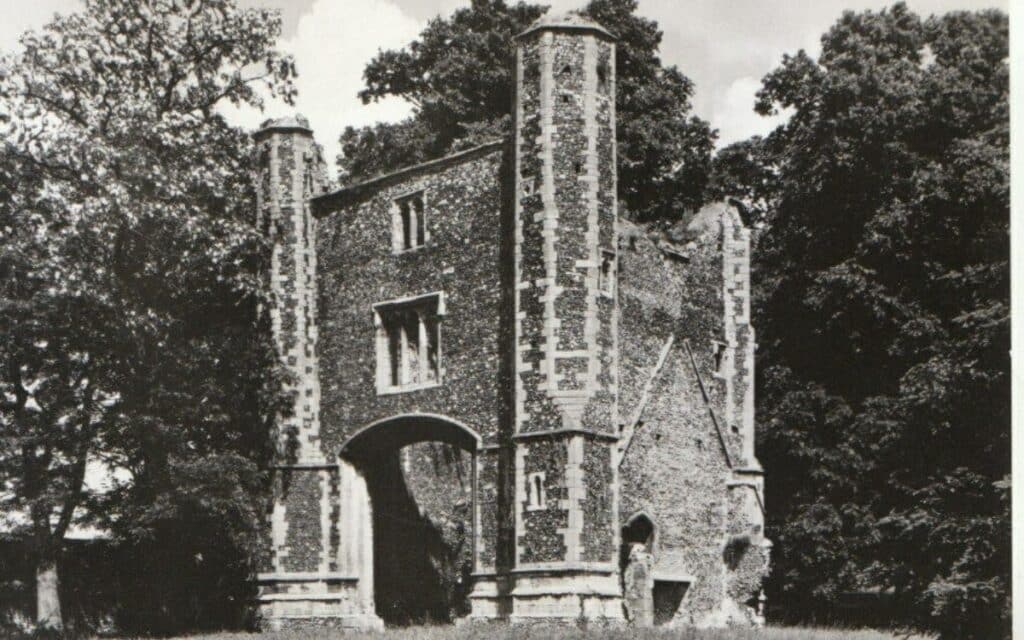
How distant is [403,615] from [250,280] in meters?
8.28

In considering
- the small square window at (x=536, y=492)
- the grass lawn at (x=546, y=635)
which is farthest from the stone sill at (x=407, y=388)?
the grass lawn at (x=546, y=635)

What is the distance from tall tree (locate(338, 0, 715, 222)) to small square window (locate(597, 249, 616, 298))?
12168mm

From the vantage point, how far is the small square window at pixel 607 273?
2616cm

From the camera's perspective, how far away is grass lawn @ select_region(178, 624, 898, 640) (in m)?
22.8

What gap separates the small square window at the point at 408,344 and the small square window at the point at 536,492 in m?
3.41

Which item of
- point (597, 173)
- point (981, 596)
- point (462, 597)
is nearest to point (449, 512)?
point (462, 597)

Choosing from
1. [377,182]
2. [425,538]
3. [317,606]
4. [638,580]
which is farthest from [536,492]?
[425,538]

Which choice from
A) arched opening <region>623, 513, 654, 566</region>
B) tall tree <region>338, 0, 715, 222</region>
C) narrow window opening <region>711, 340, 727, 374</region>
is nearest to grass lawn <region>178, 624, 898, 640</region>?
arched opening <region>623, 513, 654, 566</region>

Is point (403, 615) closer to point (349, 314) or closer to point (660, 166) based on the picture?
point (349, 314)

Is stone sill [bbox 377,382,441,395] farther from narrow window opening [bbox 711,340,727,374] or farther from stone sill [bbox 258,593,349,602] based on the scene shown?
narrow window opening [bbox 711,340,727,374]

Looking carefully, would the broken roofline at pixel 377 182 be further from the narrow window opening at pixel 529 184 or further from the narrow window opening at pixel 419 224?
the narrow window opening at pixel 529 184

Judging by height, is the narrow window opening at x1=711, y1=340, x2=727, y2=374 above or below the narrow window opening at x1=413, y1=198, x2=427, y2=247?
below

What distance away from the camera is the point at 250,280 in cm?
3020

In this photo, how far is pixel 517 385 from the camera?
85.0ft
